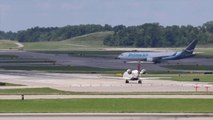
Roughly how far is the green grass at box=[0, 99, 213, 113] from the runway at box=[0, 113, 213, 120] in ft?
6.40

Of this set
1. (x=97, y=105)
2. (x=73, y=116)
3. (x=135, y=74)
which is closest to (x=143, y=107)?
(x=97, y=105)

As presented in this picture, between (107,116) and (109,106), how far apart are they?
7.25 m

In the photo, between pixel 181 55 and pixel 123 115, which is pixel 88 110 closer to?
pixel 123 115

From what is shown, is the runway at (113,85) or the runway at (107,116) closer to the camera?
the runway at (107,116)

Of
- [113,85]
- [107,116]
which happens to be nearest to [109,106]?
[107,116]

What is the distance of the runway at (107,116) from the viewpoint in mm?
40344

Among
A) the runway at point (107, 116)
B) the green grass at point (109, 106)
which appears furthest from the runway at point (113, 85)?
the runway at point (107, 116)

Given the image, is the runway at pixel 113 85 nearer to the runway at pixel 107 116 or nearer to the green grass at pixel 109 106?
the green grass at pixel 109 106

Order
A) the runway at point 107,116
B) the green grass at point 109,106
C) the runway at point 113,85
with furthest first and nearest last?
the runway at point 113,85
the green grass at point 109,106
the runway at point 107,116

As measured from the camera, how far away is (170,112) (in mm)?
44000

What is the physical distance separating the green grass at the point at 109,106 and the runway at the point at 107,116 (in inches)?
76.8

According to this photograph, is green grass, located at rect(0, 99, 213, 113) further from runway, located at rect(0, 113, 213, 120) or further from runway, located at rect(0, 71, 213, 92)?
runway, located at rect(0, 71, 213, 92)

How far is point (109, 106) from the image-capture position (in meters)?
48.8

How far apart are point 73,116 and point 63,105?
8.33 m
